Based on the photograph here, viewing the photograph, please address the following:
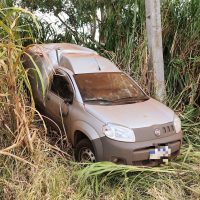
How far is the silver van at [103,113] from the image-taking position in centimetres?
469

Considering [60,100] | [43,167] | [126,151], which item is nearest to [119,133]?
[126,151]

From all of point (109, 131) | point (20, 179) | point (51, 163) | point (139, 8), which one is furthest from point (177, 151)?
point (139, 8)

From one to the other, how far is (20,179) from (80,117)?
1254mm

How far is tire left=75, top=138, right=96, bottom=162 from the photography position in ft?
16.0

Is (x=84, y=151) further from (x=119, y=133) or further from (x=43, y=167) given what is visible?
(x=43, y=167)

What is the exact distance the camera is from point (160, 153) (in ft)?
15.8

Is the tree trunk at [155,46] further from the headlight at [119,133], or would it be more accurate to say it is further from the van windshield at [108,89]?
the headlight at [119,133]

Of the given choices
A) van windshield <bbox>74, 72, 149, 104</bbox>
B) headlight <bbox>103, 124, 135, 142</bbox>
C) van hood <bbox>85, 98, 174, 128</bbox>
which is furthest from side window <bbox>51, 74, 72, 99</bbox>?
headlight <bbox>103, 124, 135, 142</bbox>

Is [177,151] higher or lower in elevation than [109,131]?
lower

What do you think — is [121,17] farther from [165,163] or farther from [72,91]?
[165,163]

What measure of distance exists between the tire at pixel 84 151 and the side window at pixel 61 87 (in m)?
0.82

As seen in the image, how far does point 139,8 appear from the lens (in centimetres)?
773

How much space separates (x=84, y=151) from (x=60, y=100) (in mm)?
1035

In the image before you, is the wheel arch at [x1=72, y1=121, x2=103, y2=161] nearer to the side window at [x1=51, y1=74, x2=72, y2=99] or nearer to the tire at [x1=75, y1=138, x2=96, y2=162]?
the tire at [x1=75, y1=138, x2=96, y2=162]
